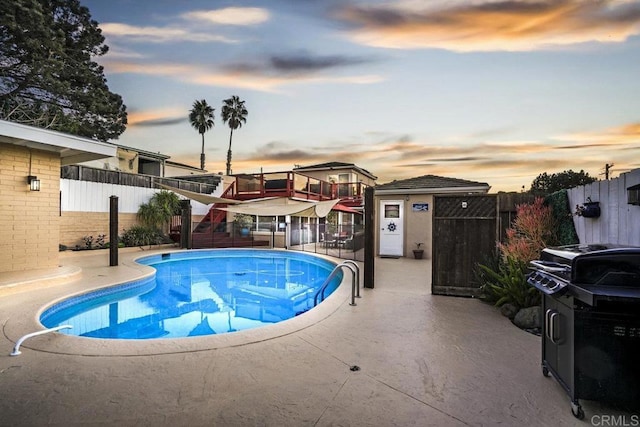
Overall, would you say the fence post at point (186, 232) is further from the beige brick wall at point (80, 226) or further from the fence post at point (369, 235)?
the fence post at point (369, 235)

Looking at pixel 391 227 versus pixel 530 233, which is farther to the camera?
pixel 391 227

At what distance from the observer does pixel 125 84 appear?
19.4 meters

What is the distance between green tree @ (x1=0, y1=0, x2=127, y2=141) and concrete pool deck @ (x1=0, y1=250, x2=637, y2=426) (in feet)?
52.1

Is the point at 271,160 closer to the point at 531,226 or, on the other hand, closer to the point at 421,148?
the point at 421,148

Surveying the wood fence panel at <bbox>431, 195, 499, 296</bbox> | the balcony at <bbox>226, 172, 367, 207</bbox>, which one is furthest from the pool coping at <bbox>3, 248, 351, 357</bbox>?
the balcony at <bbox>226, 172, 367, 207</bbox>

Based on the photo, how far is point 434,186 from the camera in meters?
11.8

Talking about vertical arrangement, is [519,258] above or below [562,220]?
below

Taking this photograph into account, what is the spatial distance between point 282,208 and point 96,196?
7979 mm

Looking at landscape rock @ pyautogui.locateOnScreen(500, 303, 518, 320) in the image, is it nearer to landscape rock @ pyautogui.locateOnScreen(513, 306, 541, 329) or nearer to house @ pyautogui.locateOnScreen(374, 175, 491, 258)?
landscape rock @ pyautogui.locateOnScreen(513, 306, 541, 329)

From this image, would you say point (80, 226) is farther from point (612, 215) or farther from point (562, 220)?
point (612, 215)

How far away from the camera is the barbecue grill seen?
2139 millimetres

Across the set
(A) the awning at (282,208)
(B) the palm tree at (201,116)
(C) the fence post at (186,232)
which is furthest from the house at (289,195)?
(B) the palm tree at (201,116)

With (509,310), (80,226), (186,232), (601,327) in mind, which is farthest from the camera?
(186,232)

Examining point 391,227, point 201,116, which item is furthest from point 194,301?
point 201,116
